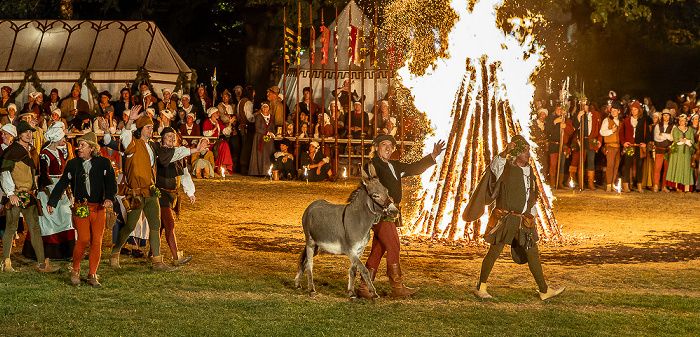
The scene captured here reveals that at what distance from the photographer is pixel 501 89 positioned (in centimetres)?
1223

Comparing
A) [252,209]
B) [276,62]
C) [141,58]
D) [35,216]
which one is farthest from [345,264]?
[276,62]

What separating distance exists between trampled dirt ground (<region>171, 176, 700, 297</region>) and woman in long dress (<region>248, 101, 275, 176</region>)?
298 centimetres

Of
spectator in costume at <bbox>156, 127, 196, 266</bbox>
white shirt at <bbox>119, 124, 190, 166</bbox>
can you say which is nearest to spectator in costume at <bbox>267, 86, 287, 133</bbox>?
spectator in costume at <bbox>156, 127, 196, 266</bbox>

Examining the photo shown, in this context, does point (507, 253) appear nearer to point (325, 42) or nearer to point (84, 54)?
point (325, 42)

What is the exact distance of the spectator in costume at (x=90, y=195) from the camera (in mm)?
8984

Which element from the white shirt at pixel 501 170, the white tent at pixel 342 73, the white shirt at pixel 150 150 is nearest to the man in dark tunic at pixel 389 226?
the white shirt at pixel 501 170

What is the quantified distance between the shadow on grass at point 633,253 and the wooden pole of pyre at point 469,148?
80cm

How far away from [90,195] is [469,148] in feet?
17.1

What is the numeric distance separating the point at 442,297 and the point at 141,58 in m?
16.1

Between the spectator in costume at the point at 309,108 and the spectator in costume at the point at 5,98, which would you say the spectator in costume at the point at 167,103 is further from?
the spectator in costume at the point at 5,98

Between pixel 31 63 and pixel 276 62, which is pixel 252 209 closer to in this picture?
pixel 31 63

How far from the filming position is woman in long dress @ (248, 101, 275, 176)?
20.3m

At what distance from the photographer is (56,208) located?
10391 millimetres

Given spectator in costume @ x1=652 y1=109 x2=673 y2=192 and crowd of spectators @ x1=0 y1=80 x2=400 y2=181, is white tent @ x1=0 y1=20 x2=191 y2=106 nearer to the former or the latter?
crowd of spectators @ x1=0 y1=80 x2=400 y2=181
